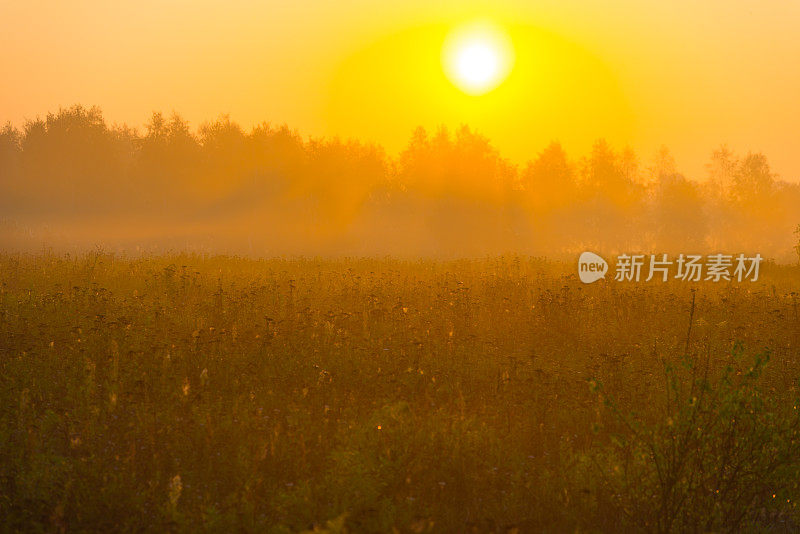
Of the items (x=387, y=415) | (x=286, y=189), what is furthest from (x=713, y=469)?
(x=286, y=189)

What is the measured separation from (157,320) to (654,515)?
7770mm

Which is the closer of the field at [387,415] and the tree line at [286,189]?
the field at [387,415]

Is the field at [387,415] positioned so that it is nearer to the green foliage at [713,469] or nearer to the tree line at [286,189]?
the green foliage at [713,469]

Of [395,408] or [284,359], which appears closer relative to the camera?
[395,408]

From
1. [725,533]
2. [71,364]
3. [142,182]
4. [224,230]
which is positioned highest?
[142,182]

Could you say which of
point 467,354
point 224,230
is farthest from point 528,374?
point 224,230

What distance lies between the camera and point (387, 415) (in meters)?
7.00

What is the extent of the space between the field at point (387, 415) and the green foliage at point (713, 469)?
0.03 meters

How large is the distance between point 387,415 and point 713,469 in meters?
3.06

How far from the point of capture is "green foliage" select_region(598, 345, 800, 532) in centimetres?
551

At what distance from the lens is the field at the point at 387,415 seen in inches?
221

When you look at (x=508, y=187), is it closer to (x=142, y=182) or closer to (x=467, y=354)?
(x=142, y=182)

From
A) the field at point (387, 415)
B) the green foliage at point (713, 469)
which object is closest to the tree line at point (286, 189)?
the field at point (387, 415)

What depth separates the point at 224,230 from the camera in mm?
50406
